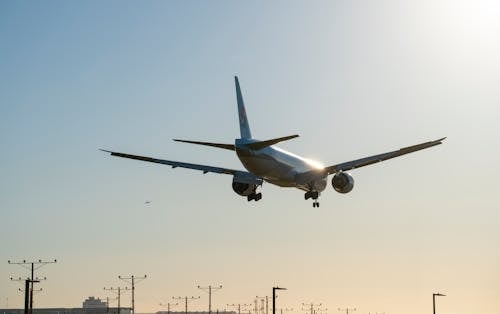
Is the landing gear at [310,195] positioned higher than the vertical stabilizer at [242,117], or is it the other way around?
the vertical stabilizer at [242,117]

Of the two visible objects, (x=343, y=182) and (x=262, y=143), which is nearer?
(x=262, y=143)

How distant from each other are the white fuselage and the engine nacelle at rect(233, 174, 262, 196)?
1270mm

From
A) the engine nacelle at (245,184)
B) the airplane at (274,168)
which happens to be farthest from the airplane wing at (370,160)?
the engine nacelle at (245,184)

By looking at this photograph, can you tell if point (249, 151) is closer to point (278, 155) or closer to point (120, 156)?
point (278, 155)

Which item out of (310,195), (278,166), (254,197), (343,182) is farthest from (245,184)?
(343,182)

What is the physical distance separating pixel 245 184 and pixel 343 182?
10.4 m

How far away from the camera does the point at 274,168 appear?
295 feet

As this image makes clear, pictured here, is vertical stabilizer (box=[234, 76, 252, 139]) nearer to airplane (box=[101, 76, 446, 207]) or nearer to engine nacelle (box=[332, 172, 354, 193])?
airplane (box=[101, 76, 446, 207])

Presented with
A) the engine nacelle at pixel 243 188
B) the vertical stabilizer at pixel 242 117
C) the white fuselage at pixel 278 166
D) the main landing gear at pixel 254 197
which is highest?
the vertical stabilizer at pixel 242 117

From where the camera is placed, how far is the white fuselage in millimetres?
87250

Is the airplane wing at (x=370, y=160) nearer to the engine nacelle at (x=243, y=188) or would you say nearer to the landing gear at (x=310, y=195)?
the landing gear at (x=310, y=195)

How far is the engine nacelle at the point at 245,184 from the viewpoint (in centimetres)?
9181

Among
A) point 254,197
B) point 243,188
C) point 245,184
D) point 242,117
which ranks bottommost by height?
point 254,197

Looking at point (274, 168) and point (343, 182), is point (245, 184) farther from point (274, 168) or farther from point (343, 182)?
point (343, 182)
